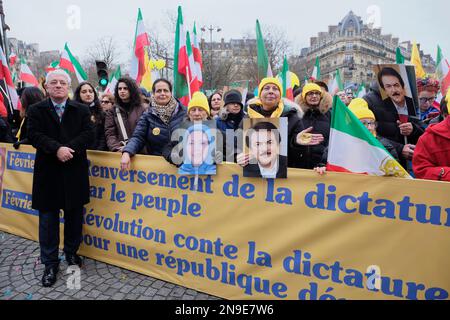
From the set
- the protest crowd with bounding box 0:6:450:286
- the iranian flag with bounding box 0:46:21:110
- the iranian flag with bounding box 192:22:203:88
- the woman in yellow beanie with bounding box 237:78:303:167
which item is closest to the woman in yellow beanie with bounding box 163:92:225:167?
the protest crowd with bounding box 0:6:450:286

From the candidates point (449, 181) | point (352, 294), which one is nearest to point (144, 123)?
point (352, 294)

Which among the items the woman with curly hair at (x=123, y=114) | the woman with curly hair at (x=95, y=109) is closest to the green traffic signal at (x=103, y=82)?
the woman with curly hair at (x=95, y=109)

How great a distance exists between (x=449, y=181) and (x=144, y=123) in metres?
2.77

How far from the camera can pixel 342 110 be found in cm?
226

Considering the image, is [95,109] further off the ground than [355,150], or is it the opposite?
[95,109]

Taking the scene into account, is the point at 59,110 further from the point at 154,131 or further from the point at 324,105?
the point at 324,105

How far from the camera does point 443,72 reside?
5.42 metres

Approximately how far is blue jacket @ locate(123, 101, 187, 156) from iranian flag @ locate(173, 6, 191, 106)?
104 cm

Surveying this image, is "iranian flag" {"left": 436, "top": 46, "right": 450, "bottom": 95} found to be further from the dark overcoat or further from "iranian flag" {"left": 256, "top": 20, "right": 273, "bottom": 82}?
the dark overcoat

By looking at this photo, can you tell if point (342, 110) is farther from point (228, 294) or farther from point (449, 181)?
point (228, 294)

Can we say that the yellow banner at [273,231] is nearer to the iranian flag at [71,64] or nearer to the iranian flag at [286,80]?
the iranian flag at [286,80]

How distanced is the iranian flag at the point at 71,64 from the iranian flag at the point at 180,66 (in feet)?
8.63

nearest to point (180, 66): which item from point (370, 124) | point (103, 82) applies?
point (370, 124)

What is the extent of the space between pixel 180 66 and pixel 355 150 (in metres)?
2.90
